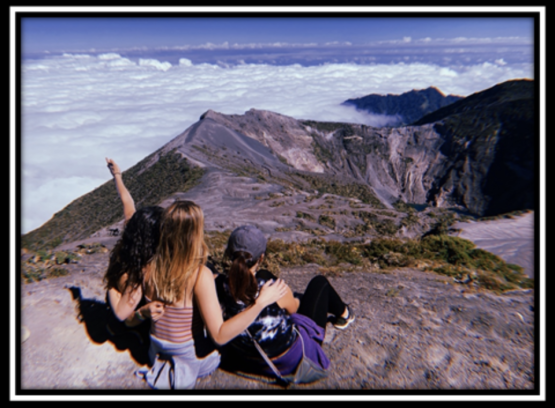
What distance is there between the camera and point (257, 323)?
2.52 meters

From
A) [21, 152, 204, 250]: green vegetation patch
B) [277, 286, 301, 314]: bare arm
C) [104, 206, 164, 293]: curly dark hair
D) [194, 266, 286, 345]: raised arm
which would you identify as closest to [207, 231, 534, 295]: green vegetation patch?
[277, 286, 301, 314]: bare arm

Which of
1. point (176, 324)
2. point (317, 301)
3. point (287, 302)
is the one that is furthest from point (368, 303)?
point (176, 324)

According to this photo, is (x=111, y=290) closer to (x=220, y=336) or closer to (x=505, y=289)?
(x=220, y=336)

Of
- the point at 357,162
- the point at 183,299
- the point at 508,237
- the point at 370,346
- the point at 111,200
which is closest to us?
the point at 183,299

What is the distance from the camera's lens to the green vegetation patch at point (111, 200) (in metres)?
27.5

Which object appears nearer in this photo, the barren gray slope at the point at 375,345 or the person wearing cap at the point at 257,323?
the person wearing cap at the point at 257,323

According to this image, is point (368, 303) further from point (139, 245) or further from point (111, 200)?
point (111, 200)

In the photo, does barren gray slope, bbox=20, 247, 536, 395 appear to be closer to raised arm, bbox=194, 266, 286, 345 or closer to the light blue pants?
the light blue pants

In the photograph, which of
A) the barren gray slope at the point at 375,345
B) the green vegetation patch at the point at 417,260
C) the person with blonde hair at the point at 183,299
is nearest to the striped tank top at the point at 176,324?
the person with blonde hair at the point at 183,299

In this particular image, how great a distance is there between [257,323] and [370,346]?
6.16ft

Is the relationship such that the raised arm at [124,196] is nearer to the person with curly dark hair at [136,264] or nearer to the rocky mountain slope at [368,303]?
the person with curly dark hair at [136,264]

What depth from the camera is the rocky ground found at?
2.94 m

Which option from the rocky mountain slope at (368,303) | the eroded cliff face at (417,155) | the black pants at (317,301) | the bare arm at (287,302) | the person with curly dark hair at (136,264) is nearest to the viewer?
the person with curly dark hair at (136,264)
